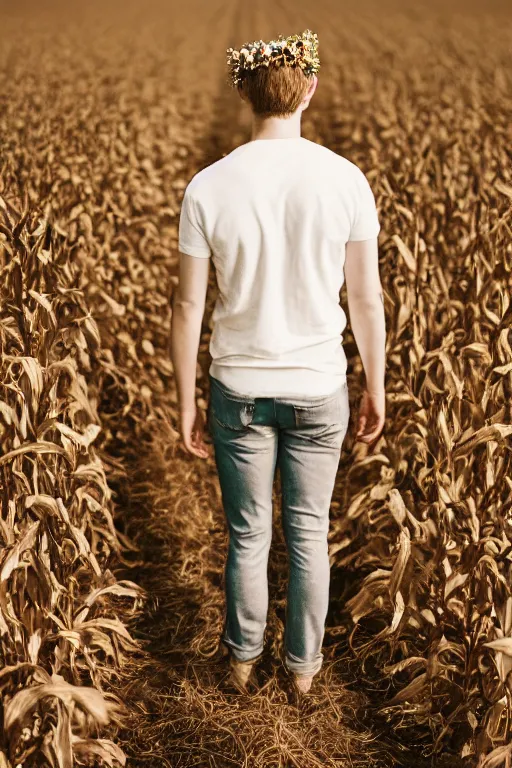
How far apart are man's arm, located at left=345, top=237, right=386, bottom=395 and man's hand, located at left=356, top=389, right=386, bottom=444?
0.03m

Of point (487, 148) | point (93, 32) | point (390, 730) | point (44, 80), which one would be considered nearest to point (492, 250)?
point (390, 730)

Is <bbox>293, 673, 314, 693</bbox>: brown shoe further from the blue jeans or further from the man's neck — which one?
the man's neck

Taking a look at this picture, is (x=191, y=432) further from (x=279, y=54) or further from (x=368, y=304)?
(x=279, y=54)

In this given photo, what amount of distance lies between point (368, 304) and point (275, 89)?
26.4 inches

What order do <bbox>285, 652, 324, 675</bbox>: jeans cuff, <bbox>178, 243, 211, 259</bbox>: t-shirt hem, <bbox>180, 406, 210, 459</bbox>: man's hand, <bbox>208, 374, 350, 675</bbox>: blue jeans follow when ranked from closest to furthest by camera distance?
<bbox>178, 243, 211, 259</bbox>: t-shirt hem → <bbox>208, 374, 350, 675</bbox>: blue jeans → <bbox>180, 406, 210, 459</bbox>: man's hand → <bbox>285, 652, 324, 675</bbox>: jeans cuff

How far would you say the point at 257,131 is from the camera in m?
2.19

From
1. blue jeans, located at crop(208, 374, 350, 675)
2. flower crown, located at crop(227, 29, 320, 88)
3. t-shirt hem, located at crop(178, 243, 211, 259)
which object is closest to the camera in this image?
flower crown, located at crop(227, 29, 320, 88)

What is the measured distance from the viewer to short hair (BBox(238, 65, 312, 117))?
2.11 meters

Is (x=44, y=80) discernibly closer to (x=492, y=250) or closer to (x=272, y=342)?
(x=492, y=250)

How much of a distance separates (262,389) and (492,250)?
197 centimetres

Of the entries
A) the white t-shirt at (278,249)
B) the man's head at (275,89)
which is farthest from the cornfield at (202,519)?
the man's head at (275,89)

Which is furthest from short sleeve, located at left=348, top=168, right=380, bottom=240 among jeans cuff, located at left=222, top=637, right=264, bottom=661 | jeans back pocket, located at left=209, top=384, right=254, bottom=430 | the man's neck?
jeans cuff, located at left=222, top=637, right=264, bottom=661

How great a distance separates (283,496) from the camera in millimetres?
2566

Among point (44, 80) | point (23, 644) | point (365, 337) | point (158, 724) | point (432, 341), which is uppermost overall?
point (44, 80)
